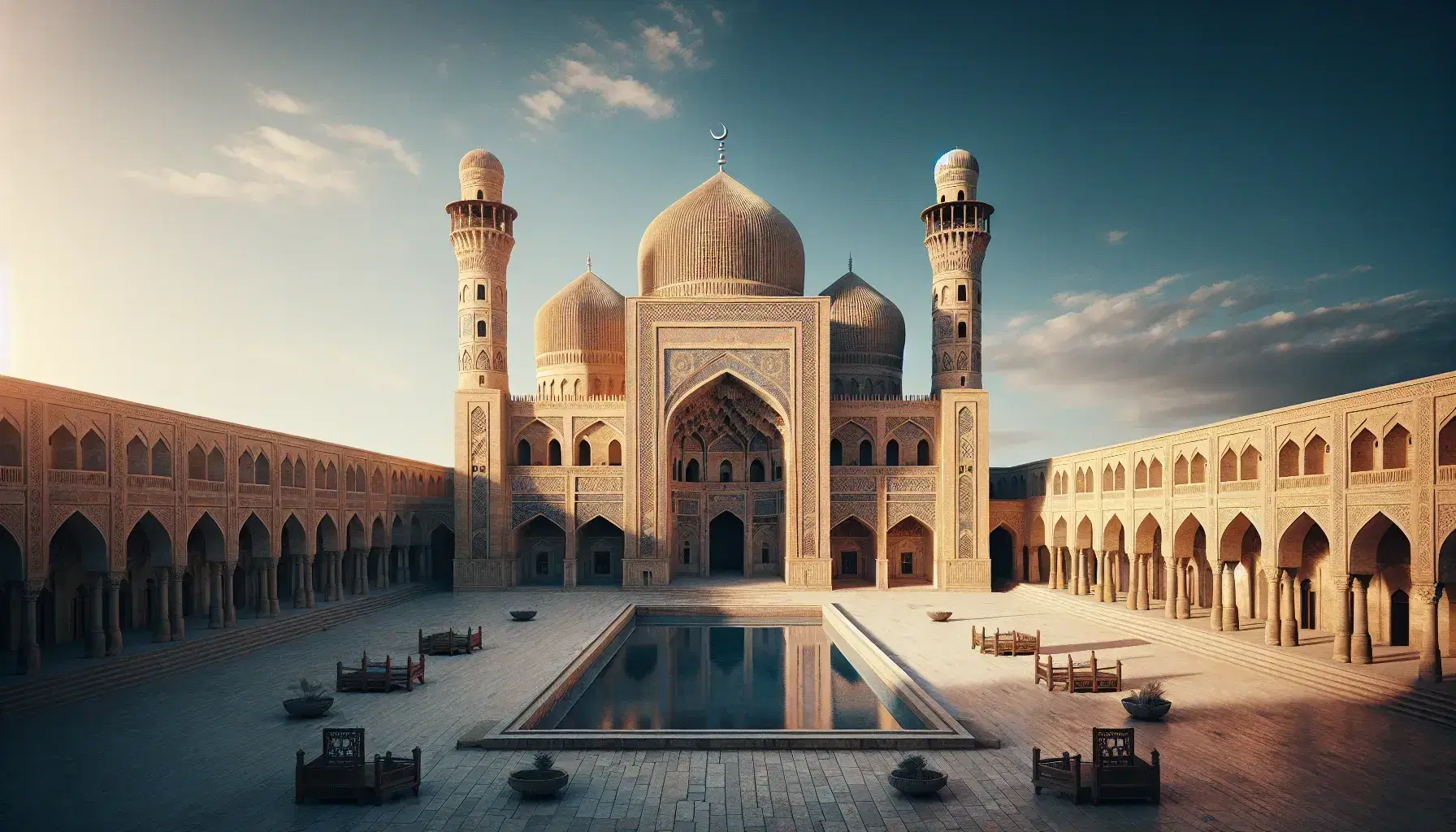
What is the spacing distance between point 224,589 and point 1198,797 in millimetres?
13465

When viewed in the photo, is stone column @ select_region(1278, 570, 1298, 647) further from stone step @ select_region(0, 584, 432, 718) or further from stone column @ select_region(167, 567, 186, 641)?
stone column @ select_region(167, 567, 186, 641)

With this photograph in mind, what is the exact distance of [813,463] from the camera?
68.7ft

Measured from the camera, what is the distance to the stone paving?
6.43 meters

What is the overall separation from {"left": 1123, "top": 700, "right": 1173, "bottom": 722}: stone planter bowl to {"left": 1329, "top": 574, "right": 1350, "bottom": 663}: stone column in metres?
3.72

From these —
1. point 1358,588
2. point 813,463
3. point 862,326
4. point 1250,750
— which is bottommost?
point 1250,750

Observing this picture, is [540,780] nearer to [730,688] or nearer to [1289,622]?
[730,688]

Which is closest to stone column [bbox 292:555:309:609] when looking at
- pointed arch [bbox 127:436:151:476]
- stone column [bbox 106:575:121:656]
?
pointed arch [bbox 127:436:151:476]

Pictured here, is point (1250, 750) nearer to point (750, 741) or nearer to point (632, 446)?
point (750, 741)

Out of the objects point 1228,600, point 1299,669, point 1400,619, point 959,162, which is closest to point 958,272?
point 959,162

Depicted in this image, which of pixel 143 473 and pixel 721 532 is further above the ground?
pixel 143 473

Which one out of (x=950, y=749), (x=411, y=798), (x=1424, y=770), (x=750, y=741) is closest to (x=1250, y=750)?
(x=1424, y=770)

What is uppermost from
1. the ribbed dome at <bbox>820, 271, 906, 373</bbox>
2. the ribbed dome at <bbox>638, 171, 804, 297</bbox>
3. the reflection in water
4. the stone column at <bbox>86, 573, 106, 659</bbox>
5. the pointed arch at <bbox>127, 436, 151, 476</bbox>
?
the ribbed dome at <bbox>638, 171, 804, 297</bbox>

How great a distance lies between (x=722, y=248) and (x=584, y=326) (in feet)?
17.0

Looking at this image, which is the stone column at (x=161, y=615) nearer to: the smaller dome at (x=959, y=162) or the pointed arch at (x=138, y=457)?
the pointed arch at (x=138, y=457)
